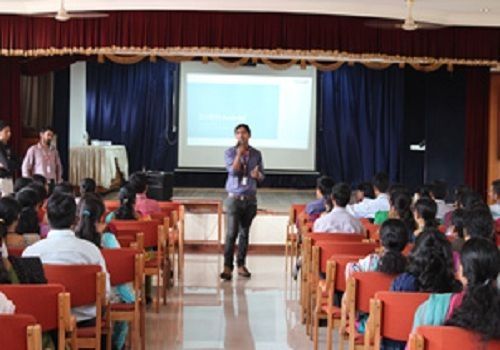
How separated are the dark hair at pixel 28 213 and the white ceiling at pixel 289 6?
14.9 ft

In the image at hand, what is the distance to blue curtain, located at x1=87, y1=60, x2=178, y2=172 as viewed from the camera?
18.3 meters

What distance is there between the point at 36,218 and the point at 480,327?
3452mm

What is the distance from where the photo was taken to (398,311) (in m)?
3.60

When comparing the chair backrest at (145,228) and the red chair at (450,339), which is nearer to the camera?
the red chair at (450,339)

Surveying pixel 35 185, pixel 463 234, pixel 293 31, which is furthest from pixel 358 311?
pixel 293 31

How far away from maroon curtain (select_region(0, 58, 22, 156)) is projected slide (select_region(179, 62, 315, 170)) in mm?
6040

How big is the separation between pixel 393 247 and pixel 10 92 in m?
8.44

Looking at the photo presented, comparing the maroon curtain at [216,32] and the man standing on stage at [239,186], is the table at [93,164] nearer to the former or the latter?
the maroon curtain at [216,32]

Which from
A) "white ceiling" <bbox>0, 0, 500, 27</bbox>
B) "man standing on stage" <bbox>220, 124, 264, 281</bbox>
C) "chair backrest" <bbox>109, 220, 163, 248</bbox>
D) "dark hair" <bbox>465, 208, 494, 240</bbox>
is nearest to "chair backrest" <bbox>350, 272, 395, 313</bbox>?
"dark hair" <bbox>465, 208, 494, 240</bbox>

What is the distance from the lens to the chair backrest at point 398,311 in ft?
11.7

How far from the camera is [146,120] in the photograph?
18594mm

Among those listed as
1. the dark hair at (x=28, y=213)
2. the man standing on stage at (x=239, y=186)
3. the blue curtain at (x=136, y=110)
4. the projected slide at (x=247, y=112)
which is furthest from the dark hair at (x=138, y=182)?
the blue curtain at (x=136, y=110)

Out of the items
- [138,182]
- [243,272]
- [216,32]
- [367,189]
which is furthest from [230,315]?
[216,32]

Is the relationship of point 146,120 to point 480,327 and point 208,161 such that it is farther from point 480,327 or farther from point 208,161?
point 480,327
